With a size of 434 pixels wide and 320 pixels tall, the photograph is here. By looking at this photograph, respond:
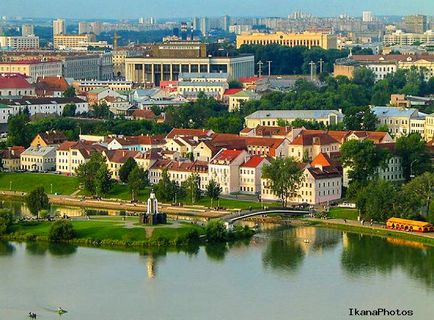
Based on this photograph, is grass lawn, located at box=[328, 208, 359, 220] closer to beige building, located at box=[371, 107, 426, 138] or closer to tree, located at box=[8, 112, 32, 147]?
beige building, located at box=[371, 107, 426, 138]

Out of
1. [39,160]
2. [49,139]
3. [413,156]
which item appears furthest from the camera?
[49,139]

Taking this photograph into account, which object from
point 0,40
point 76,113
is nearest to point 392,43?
point 0,40

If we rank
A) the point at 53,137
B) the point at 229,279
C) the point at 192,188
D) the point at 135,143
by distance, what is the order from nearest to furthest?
the point at 229,279 < the point at 192,188 < the point at 135,143 < the point at 53,137

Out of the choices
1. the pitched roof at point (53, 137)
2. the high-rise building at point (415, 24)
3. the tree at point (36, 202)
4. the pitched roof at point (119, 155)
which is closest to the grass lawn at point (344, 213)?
the tree at point (36, 202)

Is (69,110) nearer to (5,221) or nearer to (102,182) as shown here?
(102,182)

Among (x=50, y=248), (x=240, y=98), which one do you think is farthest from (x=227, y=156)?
(x=240, y=98)

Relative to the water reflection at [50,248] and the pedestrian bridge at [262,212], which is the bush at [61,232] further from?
the pedestrian bridge at [262,212]
